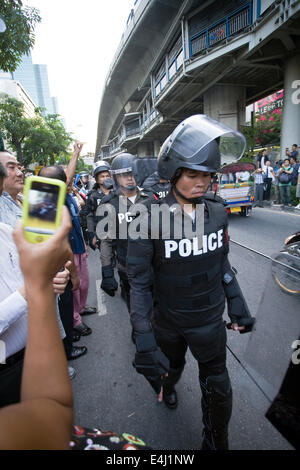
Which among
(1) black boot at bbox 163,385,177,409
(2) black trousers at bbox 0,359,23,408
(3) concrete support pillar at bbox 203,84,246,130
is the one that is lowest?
(1) black boot at bbox 163,385,177,409

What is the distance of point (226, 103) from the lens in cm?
1638

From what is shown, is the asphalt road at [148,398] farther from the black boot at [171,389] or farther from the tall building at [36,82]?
the tall building at [36,82]

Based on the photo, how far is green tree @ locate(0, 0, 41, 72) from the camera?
188 inches

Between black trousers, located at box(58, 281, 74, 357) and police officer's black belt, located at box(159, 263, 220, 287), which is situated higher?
police officer's black belt, located at box(159, 263, 220, 287)

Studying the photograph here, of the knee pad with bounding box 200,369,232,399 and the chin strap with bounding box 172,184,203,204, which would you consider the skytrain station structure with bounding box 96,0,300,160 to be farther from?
the knee pad with bounding box 200,369,232,399

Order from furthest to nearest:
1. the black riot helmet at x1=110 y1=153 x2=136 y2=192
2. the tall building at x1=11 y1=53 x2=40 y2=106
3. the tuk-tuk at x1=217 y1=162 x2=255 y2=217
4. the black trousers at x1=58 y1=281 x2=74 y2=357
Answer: the tall building at x1=11 y1=53 x2=40 y2=106 → the tuk-tuk at x1=217 y1=162 x2=255 y2=217 → the black riot helmet at x1=110 y1=153 x2=136 y2=192 → the black trousers at x1=58 y1=281 x2=74 y2=357

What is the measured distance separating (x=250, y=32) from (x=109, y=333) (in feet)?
43.5

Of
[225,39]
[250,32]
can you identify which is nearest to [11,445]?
[250,32]

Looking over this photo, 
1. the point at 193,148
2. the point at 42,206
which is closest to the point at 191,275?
the point at 193,148

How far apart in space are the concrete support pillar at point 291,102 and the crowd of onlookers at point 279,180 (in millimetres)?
2046

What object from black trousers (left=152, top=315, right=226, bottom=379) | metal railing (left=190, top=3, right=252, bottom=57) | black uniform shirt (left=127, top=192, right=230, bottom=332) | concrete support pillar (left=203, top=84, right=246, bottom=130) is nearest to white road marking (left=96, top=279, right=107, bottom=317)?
black trousers (left=152, top=315, right=226, bottom=379)

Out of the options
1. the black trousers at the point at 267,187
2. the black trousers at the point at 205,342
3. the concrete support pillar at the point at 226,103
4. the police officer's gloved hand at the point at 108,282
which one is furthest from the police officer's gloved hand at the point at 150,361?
the concrete support pillar at the point at 226,103

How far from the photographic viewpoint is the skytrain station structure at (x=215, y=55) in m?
10.4

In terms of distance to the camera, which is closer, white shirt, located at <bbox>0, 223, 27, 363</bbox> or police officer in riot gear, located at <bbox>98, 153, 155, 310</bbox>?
white shirt, located at <bbox>0, 223, 27, 363</bbox>
